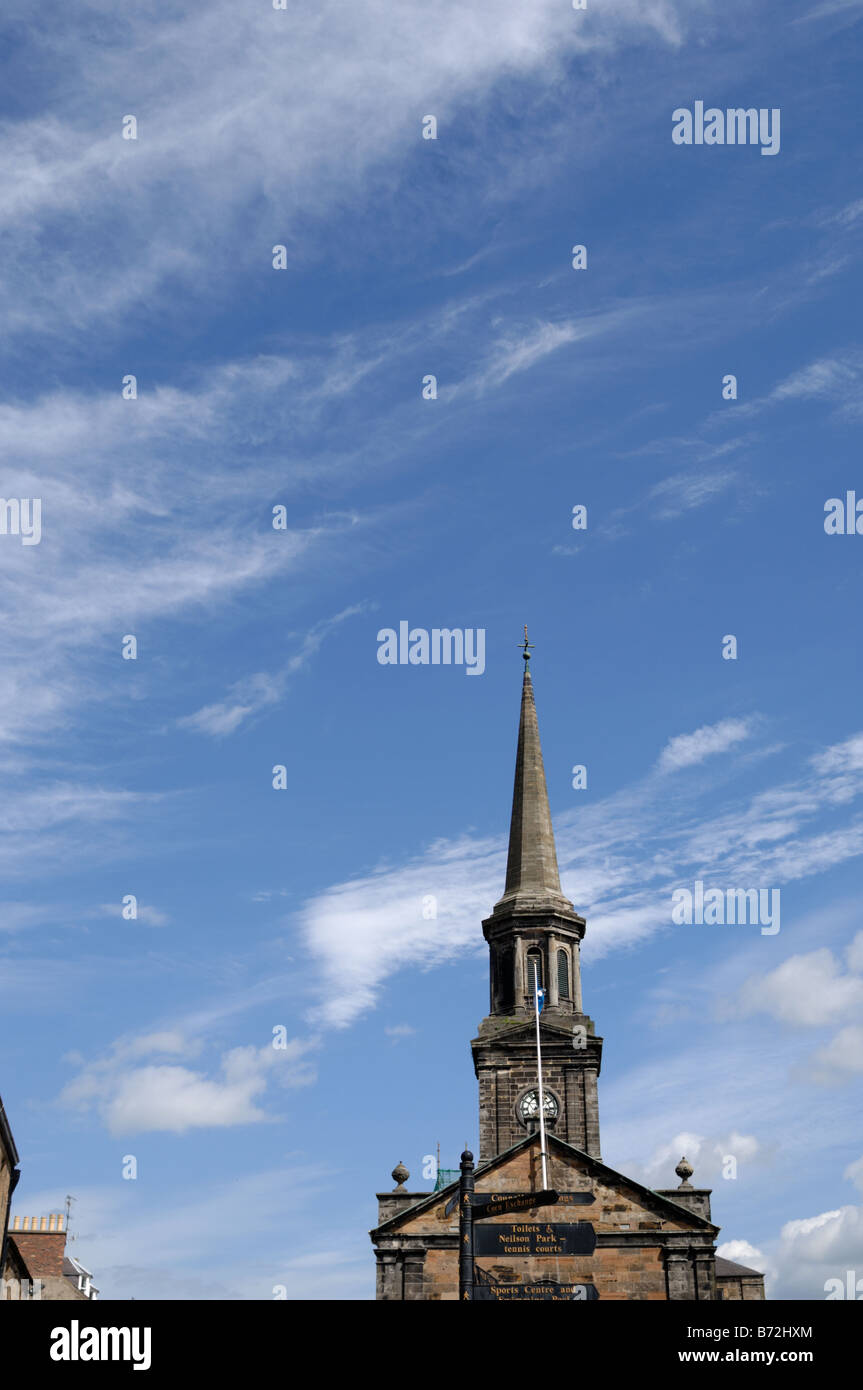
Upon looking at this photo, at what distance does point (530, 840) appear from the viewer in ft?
182

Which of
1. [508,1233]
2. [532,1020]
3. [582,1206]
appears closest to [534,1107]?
[532,1020]

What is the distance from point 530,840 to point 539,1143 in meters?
14.7

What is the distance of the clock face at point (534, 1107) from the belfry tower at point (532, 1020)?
0.04m

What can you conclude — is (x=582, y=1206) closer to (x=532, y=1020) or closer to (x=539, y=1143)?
(x=539, y=1143)

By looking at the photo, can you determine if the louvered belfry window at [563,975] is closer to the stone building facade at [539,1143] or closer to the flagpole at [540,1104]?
the stone building facade at [539,1143]

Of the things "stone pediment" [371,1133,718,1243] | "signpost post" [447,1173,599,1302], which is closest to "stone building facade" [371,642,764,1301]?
"stone pediment" [371,1133,718,1243]

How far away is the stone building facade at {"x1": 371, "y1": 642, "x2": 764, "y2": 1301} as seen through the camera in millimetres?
40750

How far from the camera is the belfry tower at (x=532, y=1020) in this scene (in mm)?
48812

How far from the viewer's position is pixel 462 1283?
1648 cm

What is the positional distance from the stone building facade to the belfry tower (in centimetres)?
5

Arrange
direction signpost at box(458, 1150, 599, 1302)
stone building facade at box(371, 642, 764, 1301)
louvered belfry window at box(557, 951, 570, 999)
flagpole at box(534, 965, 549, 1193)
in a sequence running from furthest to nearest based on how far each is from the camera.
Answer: louvered belfry window at box(557, 951, 570, 999) → flagpole at box(534, 965, 549, 1193) → stone building facade at box(371, 642, 764, 1301) → direction signpost at box(458, 1150, 599, 1302)

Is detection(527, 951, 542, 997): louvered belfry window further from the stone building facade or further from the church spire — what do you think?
the church spire
